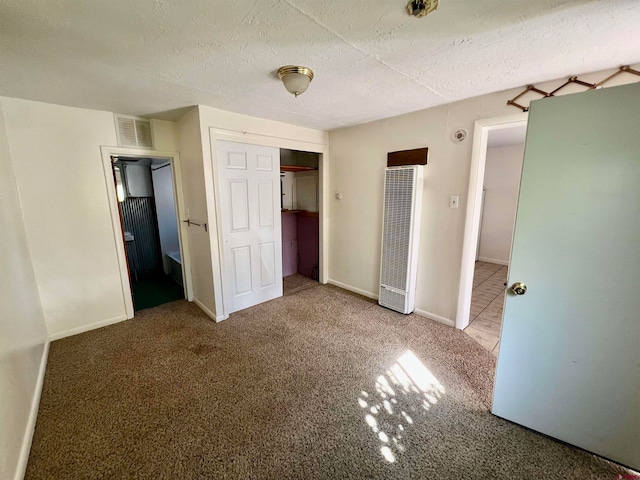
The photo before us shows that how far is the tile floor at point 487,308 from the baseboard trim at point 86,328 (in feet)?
12.3

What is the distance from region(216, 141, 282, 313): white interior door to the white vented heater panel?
140 cm

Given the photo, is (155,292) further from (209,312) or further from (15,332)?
Result: (15,332)

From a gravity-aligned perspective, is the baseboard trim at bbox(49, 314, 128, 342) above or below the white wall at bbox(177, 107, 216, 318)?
below

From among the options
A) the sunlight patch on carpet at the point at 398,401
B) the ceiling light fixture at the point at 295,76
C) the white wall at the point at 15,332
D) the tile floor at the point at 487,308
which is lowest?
the sunlight patch on carpet at the point at 398,401

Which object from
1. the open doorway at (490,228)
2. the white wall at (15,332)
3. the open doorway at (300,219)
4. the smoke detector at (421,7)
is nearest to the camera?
the smoke detector at (421,7)

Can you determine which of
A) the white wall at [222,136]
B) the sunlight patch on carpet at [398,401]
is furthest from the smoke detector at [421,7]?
the sunlight patch on carpet at [398,401]

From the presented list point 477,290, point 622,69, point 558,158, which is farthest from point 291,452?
point 477,290

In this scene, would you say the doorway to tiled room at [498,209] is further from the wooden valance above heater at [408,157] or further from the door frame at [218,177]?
the door frame at [218,177]

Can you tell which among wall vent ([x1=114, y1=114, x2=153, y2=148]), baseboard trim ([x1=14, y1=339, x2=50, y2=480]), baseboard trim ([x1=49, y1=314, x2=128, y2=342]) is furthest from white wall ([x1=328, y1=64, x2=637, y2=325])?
baseboard trim ([x1=14, y1=339, x2=50, y2=480])

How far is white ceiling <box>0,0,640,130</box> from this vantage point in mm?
1166

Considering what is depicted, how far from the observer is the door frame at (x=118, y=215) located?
2.69m

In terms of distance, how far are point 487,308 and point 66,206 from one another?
477cm

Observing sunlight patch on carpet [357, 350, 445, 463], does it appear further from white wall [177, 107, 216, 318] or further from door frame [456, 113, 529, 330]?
white wall [177, 107, 216, 318]

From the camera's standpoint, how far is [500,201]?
204 inches
